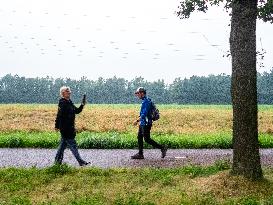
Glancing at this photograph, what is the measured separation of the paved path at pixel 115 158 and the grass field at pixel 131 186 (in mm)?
2056

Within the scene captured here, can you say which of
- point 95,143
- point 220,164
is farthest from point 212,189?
point 95,143

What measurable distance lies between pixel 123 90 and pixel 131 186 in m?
149

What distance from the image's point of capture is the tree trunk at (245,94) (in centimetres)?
832

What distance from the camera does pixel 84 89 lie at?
6161 inches

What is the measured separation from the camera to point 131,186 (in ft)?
29.1

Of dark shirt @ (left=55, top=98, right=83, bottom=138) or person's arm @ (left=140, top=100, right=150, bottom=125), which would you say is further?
person's arm @ (left=140, top=100, right=150, bottom=125)

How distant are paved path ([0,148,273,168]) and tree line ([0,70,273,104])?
406 ft

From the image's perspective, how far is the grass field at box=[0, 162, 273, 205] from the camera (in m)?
7.81

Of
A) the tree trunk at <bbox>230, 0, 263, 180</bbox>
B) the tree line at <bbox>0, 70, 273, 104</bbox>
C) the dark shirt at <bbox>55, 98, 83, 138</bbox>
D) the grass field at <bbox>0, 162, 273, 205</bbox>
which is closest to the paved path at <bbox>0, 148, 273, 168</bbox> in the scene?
the dark shirt at <bbox>55, 98, 83, 138</bbox>

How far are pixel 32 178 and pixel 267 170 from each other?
4.97 meters

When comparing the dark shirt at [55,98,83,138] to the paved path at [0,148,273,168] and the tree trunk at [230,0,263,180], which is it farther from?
the tree trunk at [230,0,263,180]

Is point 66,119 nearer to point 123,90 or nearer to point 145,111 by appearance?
point 145,111

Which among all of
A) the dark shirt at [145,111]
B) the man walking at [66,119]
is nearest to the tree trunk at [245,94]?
the man walking at [66,119]

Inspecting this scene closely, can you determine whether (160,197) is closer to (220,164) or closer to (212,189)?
(212,189)
